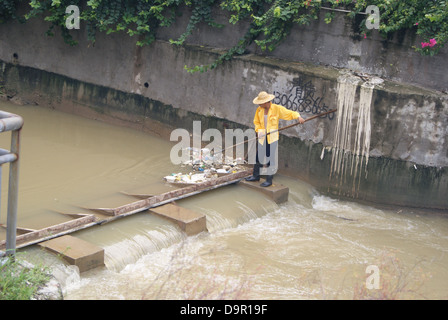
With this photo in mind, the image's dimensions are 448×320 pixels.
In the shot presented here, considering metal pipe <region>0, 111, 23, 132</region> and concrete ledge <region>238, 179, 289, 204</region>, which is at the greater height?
metal pipe <region>0, 111, 23, 132</region>

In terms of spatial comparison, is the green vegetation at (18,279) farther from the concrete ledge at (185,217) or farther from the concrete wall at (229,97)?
the concrete wall at (229,97)

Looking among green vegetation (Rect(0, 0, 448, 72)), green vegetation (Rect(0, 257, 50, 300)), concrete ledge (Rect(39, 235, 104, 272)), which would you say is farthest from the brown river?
green vegetation (Rect(0, 0, 448, 72))

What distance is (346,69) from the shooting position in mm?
8961

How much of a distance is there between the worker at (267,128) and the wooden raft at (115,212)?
37cm

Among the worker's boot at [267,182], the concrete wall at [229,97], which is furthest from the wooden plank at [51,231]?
the concrete wall at [229,97]

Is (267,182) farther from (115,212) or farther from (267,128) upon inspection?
(115,212)

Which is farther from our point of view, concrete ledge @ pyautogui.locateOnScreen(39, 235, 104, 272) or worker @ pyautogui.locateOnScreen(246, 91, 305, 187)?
worker @ pyautogui.locateOnScreen(246, 91, 305, 187)

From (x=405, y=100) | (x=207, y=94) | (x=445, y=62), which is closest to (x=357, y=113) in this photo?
(x=405, y=100)

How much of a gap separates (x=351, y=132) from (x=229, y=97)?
2.18 meters

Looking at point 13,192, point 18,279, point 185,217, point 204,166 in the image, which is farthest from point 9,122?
point 204,166

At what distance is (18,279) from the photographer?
462 centimetres

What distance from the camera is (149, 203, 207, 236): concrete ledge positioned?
23.6 ft

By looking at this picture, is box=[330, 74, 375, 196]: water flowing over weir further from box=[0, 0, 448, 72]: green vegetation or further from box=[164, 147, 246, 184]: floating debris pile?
box=[164, 147, 246, 184]: floating debris pile
